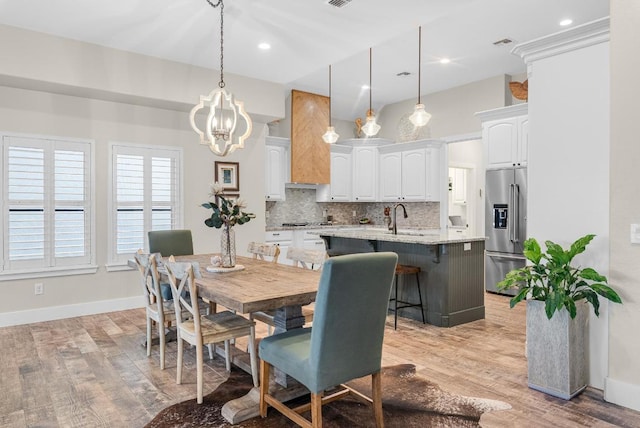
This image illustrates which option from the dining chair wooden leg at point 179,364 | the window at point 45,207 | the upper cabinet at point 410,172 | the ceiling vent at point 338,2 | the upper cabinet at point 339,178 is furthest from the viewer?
the upper cabinet at point 339,178

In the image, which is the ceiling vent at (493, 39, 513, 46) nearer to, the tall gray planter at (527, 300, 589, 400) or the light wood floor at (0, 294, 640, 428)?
the light wood floor at (0, 294, 640, 428)

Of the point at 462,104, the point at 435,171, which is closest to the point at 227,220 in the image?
the point at 435,171

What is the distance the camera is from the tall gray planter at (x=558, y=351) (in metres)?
2.69

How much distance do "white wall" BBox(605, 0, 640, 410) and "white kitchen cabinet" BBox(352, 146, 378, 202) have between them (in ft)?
17.8

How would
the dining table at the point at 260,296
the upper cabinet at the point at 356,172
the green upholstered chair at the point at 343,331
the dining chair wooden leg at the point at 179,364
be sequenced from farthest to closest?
the upper cabinet at the point at 356,172 → the dining chair wooden leg at the point at 179,364 → the dining table at the point at 260,296 → the green upholstered chair at the point at 343,331

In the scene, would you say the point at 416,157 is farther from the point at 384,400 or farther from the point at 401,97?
the point at 384,400

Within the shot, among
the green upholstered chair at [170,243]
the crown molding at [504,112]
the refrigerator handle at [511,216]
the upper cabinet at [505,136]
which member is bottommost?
the green upholstered chair at [170,243]

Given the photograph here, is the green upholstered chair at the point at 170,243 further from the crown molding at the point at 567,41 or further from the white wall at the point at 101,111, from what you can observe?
the crown molding at the point at 567,41

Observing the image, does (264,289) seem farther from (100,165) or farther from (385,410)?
(100,165)

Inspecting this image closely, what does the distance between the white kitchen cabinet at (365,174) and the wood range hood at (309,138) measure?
689 millimetres

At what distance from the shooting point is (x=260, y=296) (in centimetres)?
239

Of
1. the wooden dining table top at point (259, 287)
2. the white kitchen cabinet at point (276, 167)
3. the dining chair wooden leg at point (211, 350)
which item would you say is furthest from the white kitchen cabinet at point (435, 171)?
the dining chair wooden leg at point (211, 350)

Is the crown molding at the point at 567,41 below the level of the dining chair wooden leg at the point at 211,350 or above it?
above

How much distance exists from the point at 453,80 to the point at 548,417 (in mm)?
5262
